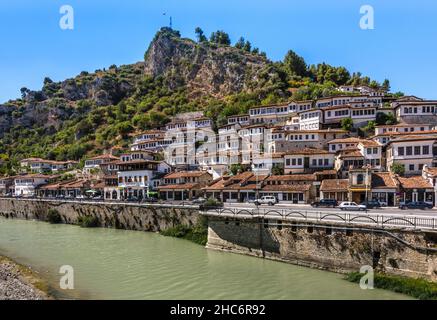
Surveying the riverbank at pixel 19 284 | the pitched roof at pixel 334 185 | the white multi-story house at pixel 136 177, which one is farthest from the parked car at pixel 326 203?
the white multi-story house at pixel 136 177

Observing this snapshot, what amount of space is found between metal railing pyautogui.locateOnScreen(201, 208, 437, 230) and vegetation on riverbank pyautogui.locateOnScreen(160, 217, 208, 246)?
2.83 meters

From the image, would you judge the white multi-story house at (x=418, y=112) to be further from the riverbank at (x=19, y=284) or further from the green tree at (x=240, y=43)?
the green tree at (x=240, y=43)

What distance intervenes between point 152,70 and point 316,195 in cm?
14526

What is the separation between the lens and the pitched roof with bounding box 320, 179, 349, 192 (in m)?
43.8

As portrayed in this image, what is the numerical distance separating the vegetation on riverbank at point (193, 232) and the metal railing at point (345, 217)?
2.83 m

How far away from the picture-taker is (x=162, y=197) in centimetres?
6181

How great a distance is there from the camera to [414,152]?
45.1m

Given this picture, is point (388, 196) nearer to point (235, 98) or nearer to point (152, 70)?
point (235, 98)

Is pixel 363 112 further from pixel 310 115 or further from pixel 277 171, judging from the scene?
pixel 277 171

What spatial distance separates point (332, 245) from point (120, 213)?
113 ft

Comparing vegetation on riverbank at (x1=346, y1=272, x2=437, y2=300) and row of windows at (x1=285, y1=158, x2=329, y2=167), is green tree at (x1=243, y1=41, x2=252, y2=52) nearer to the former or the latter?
row of windows at (x1=285, y1=158, x2=329, y2=167)

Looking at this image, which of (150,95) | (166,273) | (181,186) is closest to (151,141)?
(181,186)

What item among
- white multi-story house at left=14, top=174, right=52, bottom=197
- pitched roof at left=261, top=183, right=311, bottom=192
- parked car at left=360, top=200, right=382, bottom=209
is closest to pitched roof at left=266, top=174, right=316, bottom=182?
pitched roof at left=261, top=183, right=311, bottom=192

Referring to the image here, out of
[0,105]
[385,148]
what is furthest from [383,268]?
[0,105]
